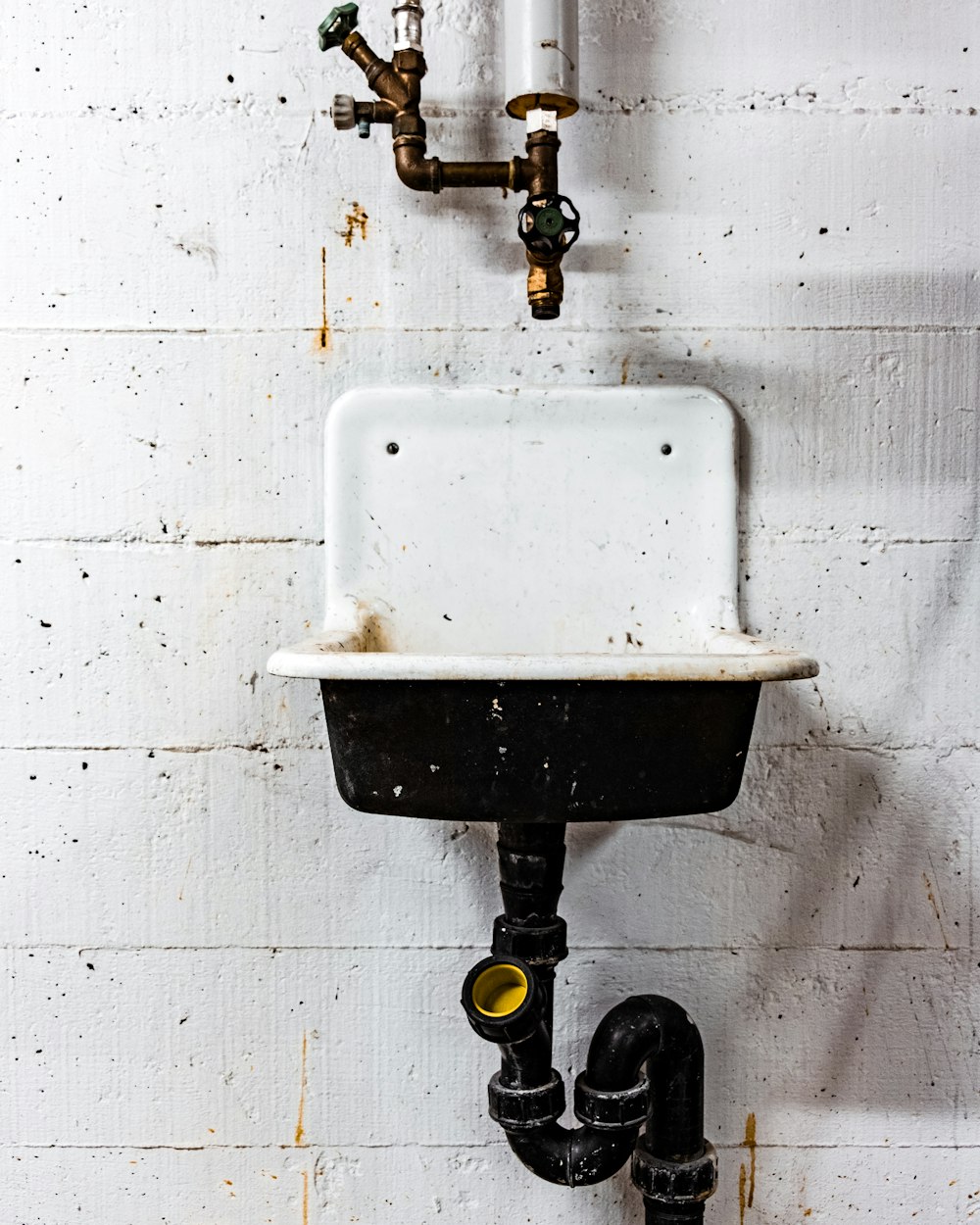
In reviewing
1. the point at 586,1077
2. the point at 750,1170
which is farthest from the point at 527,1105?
the point at 750,1170

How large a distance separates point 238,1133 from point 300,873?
0.29 meters

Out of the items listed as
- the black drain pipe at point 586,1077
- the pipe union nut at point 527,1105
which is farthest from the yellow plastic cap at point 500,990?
the pipe union nut at point 527,1105

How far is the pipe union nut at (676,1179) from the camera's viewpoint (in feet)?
3.02

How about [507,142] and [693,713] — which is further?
[507,142]

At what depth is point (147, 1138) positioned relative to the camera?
101cm

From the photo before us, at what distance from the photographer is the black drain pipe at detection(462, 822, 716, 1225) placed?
87 cm

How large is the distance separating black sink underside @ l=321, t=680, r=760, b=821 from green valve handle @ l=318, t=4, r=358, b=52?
2.02 feet

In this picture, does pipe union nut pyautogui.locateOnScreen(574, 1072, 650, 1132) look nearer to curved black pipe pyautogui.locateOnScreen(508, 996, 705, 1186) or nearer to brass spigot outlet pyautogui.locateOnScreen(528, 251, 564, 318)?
curved black pipe pyautogui.locateOnScreen(508, 996, 705, 1186)

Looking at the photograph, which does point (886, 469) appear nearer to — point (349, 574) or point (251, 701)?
point (349, 574)

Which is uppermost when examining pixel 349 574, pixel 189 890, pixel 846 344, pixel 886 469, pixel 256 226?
pixel 256 226

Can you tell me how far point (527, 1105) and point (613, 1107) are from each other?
0.08 m

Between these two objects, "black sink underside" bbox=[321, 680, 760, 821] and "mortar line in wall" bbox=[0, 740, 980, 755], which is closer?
"black sink underside" bbox=[321, 680, 760, 821]

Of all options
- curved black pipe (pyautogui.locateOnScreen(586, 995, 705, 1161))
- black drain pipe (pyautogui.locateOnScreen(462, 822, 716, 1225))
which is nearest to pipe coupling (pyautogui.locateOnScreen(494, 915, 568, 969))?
black drain pipe (pyautogui.locateOnScreen(462, 822, 716, 1225))

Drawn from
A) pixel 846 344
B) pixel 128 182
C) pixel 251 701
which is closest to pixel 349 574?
pixel 251 701
